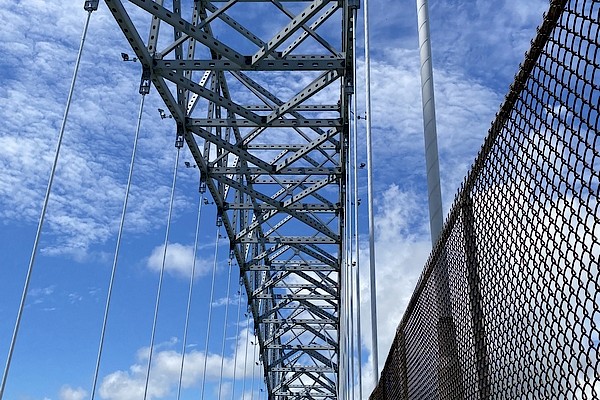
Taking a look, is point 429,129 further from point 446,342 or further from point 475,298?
point 475,298

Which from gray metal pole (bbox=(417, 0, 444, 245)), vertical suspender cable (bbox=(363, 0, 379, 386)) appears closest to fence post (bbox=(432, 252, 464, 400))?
gray metal pole (bbox=(417, 0, 444, 245))

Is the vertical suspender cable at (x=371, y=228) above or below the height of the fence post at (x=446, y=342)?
above

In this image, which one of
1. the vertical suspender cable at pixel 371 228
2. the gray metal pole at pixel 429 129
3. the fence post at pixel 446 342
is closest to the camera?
the fence post at pixel 446 342

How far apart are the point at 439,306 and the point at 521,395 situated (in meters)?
1.33

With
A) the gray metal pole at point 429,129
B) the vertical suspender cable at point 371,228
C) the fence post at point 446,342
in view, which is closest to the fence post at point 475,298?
the fence post at point 446,342

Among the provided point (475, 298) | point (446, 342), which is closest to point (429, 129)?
point (446, 342)

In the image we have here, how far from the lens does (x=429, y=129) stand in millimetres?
4824

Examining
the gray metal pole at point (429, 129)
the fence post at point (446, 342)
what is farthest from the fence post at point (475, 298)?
the gray metal pole at point (429, 129)

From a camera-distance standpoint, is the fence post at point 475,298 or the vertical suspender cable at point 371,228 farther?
the vertical suspender cable at point 371,228

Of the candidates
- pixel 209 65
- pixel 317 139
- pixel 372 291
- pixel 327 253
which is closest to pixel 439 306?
pixel 372 291

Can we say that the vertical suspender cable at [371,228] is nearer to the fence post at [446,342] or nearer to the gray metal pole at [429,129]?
the gray metal pole at [429,129]

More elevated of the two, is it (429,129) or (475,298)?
(429,129)

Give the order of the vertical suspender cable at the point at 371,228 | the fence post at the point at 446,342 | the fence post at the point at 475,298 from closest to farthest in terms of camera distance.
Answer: the fence post at the point at 475,298
the fence post at the point at 446,342
the vertical suspender cable at the point at 371,228

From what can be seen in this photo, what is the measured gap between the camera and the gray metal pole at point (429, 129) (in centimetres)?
438
